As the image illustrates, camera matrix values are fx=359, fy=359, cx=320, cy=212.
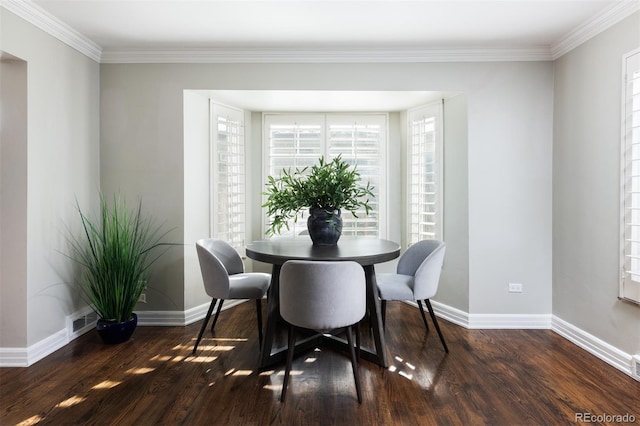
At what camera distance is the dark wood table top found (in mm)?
2430

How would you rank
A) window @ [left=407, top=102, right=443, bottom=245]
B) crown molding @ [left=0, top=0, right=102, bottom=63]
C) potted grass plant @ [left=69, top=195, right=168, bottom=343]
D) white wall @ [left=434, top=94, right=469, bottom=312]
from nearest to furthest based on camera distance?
1. crown molding @ [left=0, top=0, right=102, bottom=63]
2. potted grass plant @ [left=69, top=195, right=168, bottom=343]
3. white wall @ [left=434, top=94, right=469, bottom=312]
4. window @ [left=407, top=102, right=443, bottom=245]

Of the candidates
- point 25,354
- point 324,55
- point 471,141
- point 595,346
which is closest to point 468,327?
point 595,346

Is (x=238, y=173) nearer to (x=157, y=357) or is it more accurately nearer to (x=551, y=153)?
(x=157, y=357)

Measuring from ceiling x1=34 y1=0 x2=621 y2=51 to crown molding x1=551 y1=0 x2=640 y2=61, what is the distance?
42 mm

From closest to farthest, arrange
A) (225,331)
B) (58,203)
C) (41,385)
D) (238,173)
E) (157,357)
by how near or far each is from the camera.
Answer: (41,385) → (157,357) → (58,203) → (225,331) → (238,173)

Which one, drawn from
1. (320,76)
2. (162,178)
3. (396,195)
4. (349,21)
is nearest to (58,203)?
(162,178)

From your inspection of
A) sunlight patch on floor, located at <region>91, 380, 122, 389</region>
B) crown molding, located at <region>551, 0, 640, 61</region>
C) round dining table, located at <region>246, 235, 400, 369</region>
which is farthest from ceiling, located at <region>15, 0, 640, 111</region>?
sunlight patch on floor, located at <region>91, 380, 122, 389</region>

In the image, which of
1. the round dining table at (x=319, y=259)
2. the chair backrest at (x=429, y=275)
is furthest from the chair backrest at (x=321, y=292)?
the chair backrest at (x=429, y=275)

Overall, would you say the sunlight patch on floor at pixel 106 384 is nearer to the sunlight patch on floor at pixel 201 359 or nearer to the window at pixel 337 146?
the sunlight patch on floor at pixel 201 359

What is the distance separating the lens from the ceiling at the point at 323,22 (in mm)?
2664

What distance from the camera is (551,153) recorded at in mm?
3381

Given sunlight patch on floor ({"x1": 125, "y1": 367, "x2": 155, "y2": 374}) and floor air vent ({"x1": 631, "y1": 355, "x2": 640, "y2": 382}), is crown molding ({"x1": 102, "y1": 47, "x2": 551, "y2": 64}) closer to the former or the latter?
floor air vent ({"x1": 631, "y1": 355, "x2": 640, "y2": 382})

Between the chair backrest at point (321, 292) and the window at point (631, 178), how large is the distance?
77.6 inches

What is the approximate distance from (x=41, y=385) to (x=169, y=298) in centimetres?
124
